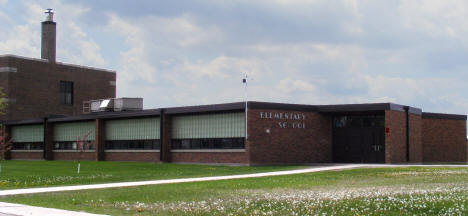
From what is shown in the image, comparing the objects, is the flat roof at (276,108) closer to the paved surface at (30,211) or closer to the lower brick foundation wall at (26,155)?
the lower brick foundation wall at (26,155)

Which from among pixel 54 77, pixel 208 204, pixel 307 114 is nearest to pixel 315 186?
pixel 208 204

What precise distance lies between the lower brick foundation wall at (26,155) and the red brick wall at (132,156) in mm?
12221

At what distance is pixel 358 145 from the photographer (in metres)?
44.2

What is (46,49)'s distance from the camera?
73.3 metres

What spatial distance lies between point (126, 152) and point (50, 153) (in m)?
13.0

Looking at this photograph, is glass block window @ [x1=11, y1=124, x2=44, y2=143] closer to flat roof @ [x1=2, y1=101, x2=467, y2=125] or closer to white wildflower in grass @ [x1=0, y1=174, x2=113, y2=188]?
flat roof @ [x1=2, y1=101, x2=467, y2=125]

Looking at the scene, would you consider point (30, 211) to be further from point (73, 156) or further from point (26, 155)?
point (26, 155)

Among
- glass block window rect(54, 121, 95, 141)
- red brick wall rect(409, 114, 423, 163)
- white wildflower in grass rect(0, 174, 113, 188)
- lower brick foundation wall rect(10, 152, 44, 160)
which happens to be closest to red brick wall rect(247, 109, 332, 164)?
red brick wall rect(409, 114, 423, 163)

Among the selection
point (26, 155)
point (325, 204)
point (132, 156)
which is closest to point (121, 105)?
point (132, 156)

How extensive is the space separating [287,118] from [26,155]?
1333 inches

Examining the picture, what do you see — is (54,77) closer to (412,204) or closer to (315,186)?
(315,186)

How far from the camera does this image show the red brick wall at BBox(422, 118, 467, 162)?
50.5m

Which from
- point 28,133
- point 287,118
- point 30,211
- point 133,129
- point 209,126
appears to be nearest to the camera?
point 30,211

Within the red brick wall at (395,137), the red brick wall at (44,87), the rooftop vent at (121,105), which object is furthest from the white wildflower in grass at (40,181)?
the red brick wall at (44,87)
